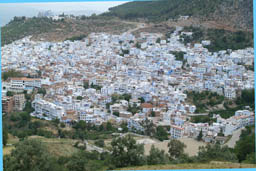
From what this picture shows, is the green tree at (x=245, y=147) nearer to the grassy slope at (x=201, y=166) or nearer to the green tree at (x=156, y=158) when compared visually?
the grassy slope at (x=201, y=166)

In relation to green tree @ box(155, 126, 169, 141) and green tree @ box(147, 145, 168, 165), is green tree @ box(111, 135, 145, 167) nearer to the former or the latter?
green tree @ box(147, 145, 168, 165)

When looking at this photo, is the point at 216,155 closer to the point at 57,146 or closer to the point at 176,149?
the point at 176,149

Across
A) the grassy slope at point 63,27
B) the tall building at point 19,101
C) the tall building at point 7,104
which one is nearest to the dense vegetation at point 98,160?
the tall building at point 7,104

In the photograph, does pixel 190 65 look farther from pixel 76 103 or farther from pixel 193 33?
pixel 76 103

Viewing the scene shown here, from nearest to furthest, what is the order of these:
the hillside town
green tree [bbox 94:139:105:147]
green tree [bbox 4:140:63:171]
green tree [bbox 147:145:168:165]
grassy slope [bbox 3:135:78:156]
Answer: green tree [bbox 4:140:63:171] → green tree [bbox 147:145:168:165] → grassy slope [bbox 3:135:78:156] → green tree [bbox 94:139:105:147] → the hillside town

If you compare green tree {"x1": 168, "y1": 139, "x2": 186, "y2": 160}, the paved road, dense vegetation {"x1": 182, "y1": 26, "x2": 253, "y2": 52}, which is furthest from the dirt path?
dense vegetation {"x1": 182, "y1": 26, "x2": 253, "y2": 52}

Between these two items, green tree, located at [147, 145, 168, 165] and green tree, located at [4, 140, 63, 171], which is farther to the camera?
green tree, located at [147, 145, 168, 165]

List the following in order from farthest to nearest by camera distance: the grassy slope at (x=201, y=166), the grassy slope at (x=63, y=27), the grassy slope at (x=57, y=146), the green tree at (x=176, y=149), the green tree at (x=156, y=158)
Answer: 1. the grassy slope at (x=63, y=27)
2. the grassy slope at (x=57, y=146)
3. the green tree at (x=176, y=149)
4. the green tree at (x=156, y=158)
5. the grassy slope at (x=201, y=166)

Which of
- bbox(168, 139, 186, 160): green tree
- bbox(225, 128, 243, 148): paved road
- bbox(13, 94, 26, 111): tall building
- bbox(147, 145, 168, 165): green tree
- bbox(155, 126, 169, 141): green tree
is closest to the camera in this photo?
bbox(147, 145, 168, 165): green tree
